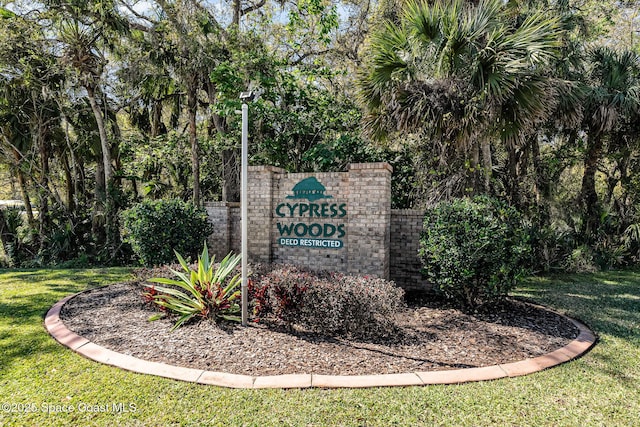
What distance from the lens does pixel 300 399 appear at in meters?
2.88

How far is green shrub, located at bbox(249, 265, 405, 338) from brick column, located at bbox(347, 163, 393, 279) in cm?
149

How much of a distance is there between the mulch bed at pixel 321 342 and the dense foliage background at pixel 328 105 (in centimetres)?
325

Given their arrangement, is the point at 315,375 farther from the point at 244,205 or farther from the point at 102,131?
the point at 102,131

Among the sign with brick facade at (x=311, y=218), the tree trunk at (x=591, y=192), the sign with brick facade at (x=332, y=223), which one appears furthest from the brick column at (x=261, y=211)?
the tree trunk at (x=591, y=192)

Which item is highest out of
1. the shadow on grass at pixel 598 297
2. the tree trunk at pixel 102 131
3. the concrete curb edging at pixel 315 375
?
the tree trunk at pixel 102 131

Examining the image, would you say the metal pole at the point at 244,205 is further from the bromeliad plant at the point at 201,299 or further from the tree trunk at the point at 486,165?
the tree trunk at the point at 486,165

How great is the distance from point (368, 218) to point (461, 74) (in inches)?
118

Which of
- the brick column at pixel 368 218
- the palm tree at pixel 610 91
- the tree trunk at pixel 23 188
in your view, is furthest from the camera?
the tree trunk at pixel 23 188

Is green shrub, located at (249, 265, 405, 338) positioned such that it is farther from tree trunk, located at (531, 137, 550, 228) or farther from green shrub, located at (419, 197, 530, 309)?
tree trunk, located at (531, 137, 550, 228)

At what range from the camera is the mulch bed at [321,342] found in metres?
3.50

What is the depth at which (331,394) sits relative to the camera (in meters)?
2.96

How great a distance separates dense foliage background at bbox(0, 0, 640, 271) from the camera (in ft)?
20.9

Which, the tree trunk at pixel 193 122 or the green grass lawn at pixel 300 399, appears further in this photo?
the tree trunk at pixel 193 122

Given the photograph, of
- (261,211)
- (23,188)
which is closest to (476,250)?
(261,211)
